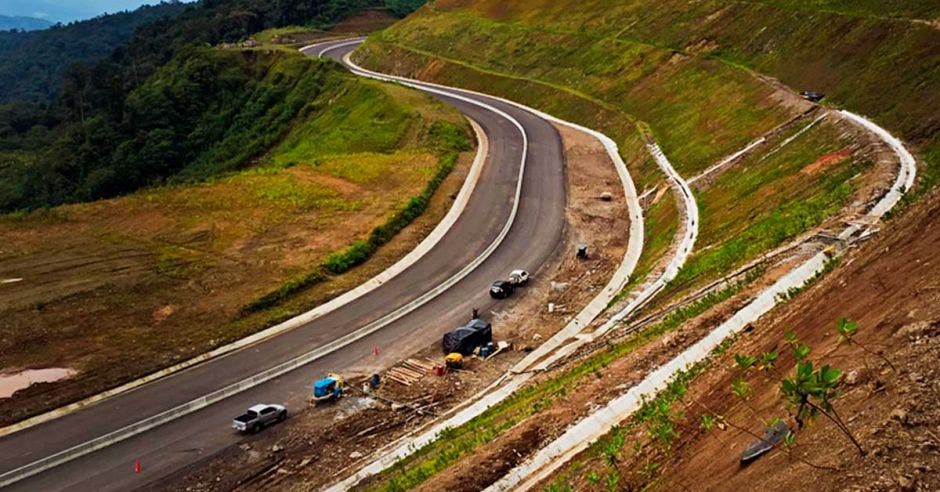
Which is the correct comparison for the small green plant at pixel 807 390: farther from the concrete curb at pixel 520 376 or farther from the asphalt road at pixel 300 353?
the asphalt road at pixel 300 353

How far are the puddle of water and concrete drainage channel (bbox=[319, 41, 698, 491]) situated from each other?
1504cm

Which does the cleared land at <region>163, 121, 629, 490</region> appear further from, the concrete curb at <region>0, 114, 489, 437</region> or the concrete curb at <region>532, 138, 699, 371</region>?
the concrete curb at <region>0, 114, 489, 437</region>

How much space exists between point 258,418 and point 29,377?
11.0 metres

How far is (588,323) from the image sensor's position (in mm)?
36969

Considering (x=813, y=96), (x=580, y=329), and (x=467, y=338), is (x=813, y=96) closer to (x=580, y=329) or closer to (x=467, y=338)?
(x=580, y=329)

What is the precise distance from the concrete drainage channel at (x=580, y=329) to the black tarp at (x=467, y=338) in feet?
8.04

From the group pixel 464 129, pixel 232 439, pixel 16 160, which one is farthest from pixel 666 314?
pixel 16 160

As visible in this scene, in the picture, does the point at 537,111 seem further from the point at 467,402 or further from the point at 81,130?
the point at 81,130

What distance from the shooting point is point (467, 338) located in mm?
34969

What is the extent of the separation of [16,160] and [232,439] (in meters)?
140

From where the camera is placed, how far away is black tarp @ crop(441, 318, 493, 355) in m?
34.9

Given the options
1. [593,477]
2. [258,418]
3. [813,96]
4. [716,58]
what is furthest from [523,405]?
[716,58]

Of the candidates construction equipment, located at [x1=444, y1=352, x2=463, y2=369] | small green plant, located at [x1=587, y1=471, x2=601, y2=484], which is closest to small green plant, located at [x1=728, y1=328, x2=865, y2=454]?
small green plant, located at [x1=587, y1=471, x2=601, y2=484]

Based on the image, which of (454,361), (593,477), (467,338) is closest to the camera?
(593,477)
